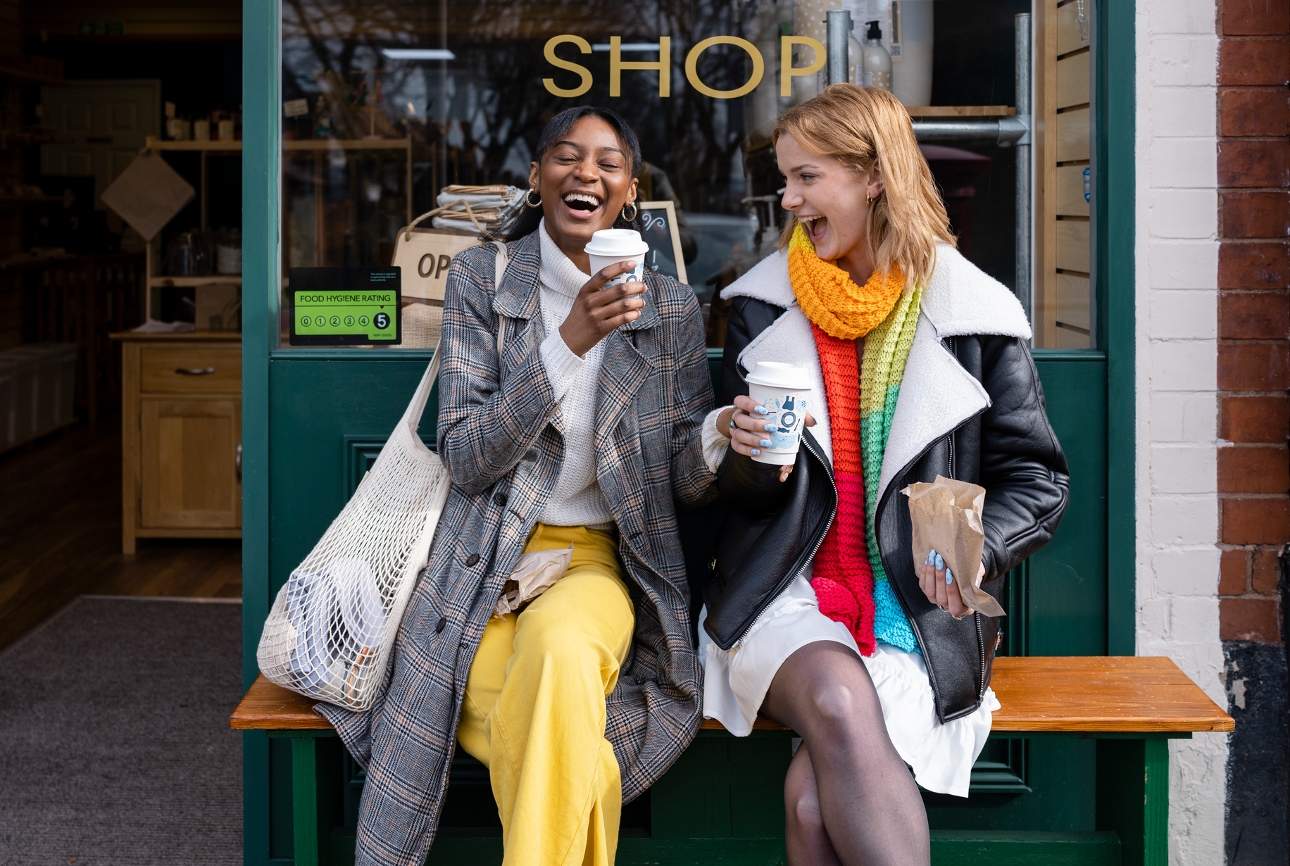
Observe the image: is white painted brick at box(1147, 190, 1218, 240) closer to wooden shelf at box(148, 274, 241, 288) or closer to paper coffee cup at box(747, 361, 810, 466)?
paper coffee cup at box(747, 361, 810, 466)

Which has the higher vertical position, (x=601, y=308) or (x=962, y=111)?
(x=962, y=111)

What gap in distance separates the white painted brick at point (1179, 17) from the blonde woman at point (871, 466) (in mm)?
741

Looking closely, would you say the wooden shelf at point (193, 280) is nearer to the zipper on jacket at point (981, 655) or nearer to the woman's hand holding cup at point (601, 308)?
the woman's hand holding cup at point (601, 308)

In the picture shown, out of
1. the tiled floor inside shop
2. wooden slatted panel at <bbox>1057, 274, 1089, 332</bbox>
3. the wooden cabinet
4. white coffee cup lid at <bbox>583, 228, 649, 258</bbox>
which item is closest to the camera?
white coffee cup lid at <bbox>583, 228, 649, 258</bbox>

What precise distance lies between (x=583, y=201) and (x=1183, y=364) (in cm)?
129

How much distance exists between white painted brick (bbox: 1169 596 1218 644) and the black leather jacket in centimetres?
74

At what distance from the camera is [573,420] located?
2.23 m

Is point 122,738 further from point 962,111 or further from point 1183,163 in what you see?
point 1183,163

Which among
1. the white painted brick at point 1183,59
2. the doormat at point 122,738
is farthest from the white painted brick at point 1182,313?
the doormat at point 122,738

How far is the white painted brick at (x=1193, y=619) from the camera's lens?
263cm

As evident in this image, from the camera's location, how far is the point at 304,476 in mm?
2572

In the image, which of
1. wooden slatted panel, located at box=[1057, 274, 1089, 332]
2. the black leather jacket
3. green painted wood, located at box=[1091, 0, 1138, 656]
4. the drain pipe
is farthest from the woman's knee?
the drain pipe

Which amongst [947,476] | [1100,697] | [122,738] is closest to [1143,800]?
[1100,697]

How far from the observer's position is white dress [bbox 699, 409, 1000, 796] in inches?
77.4
